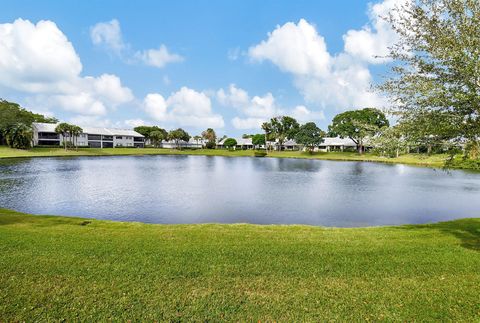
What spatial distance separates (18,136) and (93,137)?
4401 cm

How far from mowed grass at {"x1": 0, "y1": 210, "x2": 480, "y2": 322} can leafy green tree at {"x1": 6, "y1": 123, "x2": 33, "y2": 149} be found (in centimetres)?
10836

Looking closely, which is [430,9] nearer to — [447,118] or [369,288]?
[447,118]

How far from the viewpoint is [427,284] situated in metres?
8.23

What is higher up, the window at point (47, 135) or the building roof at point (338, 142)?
the window at point (47, 135)

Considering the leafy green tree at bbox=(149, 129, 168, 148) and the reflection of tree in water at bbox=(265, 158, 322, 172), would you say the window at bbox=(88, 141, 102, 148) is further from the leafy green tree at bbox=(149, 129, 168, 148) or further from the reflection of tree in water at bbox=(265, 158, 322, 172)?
the reflection of tree in water at bbox=(265, 158, 322, 172)

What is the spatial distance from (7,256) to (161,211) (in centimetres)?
1554

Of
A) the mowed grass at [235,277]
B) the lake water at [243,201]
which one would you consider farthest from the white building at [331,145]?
the mowed grass at [235,277]

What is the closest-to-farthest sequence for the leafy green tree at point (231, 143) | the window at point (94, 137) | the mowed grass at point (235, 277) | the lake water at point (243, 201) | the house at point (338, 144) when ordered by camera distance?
the mowed grass at point (235, 277), the lake water at point (243, 201), the window at point (94, 137), the house at point (338, 144), the leafy green tree at point (231, 143)

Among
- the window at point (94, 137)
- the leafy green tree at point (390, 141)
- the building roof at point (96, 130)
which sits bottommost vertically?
the leafy green tree at point (390, 141)

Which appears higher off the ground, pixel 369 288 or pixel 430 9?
pixel 430 9

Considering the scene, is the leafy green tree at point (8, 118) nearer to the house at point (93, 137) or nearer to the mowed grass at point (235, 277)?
the house at point (93, 137)

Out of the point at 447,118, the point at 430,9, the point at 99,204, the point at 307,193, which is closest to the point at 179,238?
the point at 447,118

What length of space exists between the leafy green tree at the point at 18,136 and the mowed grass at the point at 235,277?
108358 millimetres

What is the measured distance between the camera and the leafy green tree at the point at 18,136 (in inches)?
3871
